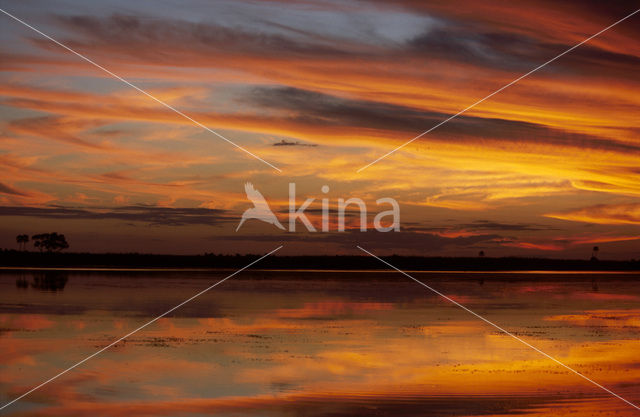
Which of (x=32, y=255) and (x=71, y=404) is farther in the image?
(x=32, y=255)

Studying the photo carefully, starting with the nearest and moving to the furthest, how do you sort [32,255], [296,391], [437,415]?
[437,415]
[296,391]
[32,255]

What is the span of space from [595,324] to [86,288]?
825 inches

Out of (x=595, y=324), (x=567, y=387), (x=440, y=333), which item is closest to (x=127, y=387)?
(x=567, y=387)

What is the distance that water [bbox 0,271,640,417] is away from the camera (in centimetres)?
1198

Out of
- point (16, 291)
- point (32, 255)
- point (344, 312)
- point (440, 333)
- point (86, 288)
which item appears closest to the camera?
point (440, 333)

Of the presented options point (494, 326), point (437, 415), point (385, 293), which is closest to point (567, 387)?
point (437, 415)

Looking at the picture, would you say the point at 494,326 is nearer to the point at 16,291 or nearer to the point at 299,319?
the point at 299,319

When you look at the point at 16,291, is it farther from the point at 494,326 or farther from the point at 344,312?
the point at 494,326

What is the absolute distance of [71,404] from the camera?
11.7 m

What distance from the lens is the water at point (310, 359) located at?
1198 centimetres

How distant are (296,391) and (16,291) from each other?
69.7 ft

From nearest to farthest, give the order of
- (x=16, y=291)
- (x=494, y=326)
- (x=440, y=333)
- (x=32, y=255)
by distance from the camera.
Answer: (x=440, y=333), (x=494, y=326), (x=16, y=291), (x=32, y=255)

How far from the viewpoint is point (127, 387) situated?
12.9 metres

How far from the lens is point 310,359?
1572 centimetres
